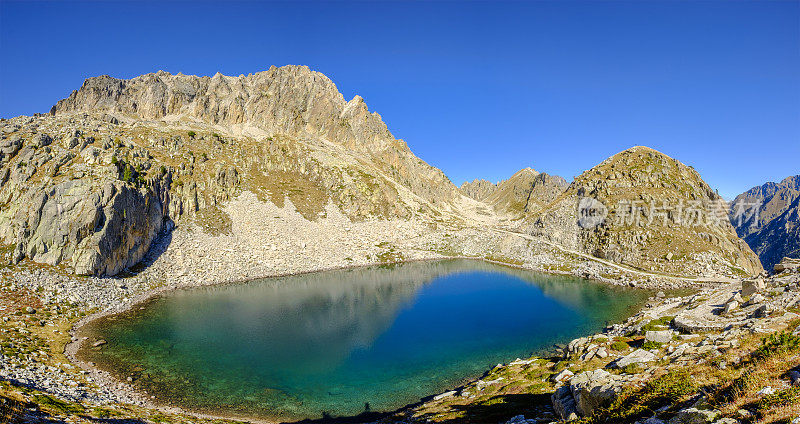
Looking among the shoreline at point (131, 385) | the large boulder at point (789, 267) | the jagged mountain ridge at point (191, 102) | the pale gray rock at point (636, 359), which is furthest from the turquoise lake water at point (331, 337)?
the jagged mountain ridge at point (191, 102)

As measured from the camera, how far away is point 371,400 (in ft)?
112

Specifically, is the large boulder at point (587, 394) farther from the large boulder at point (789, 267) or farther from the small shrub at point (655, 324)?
the large boulder at point (789, 267)

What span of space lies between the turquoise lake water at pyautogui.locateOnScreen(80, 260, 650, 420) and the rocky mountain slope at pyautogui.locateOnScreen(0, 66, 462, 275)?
84.4ft

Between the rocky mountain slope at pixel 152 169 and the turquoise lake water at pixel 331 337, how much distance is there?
25.7 metres

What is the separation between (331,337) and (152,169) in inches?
3845

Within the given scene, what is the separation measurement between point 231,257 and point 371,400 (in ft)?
249

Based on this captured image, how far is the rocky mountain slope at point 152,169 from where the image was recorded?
2857 inches

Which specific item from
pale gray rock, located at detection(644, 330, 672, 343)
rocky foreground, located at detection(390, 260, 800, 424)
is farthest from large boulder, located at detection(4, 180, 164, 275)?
pale gray rock, located at detection(644, 330, 672, 343)

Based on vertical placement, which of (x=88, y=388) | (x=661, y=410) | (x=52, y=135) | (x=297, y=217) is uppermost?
(x=52, y=135)

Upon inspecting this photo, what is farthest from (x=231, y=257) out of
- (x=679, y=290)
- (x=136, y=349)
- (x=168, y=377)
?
(x=679, y=290)

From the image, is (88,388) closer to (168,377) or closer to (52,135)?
(168,377)

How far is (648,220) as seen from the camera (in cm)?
10412

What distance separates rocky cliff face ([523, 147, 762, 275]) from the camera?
92.1 m

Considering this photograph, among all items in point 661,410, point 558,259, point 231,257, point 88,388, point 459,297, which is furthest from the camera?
point 558,259
